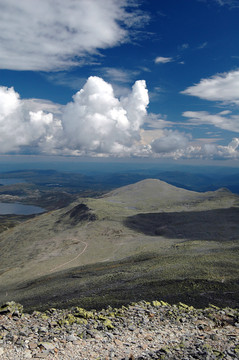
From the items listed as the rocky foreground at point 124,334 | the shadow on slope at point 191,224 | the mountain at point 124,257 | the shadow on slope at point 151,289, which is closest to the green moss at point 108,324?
the rocky foreground at point 124,334

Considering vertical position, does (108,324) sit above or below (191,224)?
above

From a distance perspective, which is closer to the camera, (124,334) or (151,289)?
(124,334)

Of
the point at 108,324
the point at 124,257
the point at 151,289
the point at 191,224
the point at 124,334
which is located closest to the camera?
the point at 124,334

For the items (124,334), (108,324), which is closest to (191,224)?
(108,324)

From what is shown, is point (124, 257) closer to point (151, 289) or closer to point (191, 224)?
point (151, 289)

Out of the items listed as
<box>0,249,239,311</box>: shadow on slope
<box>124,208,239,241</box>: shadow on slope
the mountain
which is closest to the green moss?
<box>0,249,239,311</box>: shadow on slope

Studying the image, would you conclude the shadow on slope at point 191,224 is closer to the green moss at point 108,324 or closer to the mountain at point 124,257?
the mountain at point 124,257

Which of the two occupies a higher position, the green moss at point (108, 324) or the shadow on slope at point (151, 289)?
the green moss at point (108, 324)

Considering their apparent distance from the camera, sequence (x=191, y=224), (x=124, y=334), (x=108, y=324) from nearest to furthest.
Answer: (x=124, y=334), (x=108, y=324), (x=191, y=224)
